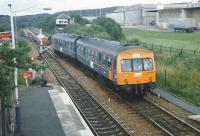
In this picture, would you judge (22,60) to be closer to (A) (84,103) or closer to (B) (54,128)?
(B) (54,128)

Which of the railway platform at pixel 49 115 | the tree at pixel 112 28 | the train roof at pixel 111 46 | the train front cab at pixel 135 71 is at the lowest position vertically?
the railway platform at pixel 49 115

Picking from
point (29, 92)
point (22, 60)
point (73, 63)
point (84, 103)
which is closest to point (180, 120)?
point (84, 103)

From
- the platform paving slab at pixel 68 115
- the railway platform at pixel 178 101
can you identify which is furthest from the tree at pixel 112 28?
the platform paving slab at pixel 68 115

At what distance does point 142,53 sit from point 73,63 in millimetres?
20172

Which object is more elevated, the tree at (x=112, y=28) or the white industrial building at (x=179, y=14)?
the white industrial building at (x=179, y=14)

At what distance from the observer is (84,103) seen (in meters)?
22.5

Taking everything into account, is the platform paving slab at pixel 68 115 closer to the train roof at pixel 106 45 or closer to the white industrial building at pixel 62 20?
the train roof at pixel 106 45

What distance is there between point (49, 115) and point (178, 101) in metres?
7.05

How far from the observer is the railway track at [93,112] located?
16.9 metres

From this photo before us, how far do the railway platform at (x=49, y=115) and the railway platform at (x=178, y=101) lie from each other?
523 cm

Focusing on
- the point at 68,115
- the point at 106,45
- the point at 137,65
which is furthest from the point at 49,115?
the point at 106,45

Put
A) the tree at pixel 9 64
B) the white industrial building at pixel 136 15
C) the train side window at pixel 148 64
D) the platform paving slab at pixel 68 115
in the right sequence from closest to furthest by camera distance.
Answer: the tree at pixel 9 64 → the platform paving slab at pixel 68 115 → the train side window at pixel 148 64 → the white industrial building at pixel 136 15

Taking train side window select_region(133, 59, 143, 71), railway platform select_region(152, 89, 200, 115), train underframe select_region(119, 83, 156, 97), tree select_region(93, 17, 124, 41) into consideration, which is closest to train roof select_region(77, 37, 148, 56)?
train side window select_region(133, 59, 143, 71)

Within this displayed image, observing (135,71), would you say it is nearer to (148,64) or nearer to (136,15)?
(148,64)
